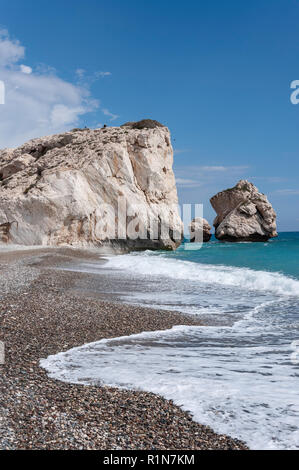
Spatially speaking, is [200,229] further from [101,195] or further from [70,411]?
[70,411]

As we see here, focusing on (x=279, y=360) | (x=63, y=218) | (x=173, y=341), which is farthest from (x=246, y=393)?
(x=63, y=218)

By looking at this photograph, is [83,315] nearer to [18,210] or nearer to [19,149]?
[18,210]

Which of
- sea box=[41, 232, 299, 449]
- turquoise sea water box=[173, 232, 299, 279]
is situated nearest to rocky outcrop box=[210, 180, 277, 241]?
turquoise sea water box=[173, 232, 299, 279]

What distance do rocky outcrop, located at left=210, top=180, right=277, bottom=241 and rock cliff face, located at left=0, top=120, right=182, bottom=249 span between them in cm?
2341

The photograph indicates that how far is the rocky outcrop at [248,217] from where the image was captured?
58.6m

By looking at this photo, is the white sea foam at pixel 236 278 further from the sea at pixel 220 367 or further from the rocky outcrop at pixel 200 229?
the rocky outcrop at pixel 200 229

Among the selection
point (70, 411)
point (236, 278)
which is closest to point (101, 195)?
point (236, 278)

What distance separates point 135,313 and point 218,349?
2.64m

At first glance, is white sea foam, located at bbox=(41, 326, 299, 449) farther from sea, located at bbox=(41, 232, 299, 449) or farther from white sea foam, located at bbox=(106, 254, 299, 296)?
white sea foam, located at bbox=(106, 254, 299, 296)

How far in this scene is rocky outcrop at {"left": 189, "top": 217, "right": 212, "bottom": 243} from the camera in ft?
218

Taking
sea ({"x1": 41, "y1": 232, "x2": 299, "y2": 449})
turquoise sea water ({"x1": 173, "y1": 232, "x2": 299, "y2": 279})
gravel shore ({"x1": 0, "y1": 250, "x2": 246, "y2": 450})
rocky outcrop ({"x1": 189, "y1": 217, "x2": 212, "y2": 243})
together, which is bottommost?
turquoise sea water ({"x1": 173, "y1": 232, "x2": 299, "y2": 279})

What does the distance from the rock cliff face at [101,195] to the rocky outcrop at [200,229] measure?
94.1ft

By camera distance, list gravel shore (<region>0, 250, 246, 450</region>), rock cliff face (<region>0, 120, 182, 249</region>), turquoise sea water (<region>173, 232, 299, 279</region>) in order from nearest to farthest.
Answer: gravel shore (<region>0, 250, 246, 450</region>)
turquoise sea water (<region>173, 232, 299, 279</region>)
rock cliff face (<region>0, 120, 182, 249</region>)

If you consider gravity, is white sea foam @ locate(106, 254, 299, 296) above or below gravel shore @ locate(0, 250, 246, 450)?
below
